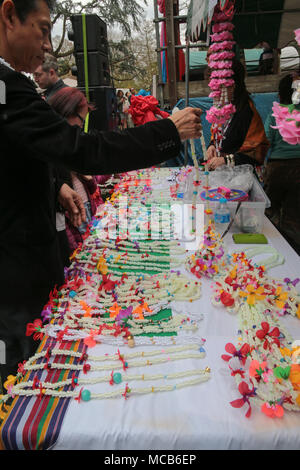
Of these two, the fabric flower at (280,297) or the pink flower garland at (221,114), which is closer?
the fabric flower at (280,297)

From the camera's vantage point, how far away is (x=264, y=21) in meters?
3.26

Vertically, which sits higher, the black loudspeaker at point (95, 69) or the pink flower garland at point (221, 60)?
the black loudspeaker at point (95, 69)

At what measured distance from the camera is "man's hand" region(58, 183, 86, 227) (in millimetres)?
1366

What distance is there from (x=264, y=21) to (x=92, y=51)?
1.95 metres

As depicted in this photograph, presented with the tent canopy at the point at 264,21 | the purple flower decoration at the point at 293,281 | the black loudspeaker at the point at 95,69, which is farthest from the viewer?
the black loudspeaker at the point at 95,69

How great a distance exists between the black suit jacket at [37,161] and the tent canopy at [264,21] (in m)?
2.12

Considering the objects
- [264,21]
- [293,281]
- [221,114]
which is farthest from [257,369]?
[264,21]

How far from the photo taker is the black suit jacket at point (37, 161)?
34.0 inches

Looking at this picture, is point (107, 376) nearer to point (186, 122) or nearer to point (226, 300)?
point (226, 300)

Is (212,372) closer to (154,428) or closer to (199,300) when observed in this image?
(154,428)

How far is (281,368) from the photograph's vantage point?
2.39 ft

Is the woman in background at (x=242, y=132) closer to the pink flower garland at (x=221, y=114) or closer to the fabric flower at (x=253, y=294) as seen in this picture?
the pink flower garland at (x=221, y=114)

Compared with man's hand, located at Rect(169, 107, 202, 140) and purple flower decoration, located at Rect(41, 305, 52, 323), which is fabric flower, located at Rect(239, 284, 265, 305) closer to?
man's hand, located at Rect(169, 107, 202, 140)

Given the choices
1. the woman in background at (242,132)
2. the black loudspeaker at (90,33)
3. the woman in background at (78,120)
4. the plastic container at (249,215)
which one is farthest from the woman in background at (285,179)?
the black loudspeaker at (90,33)
